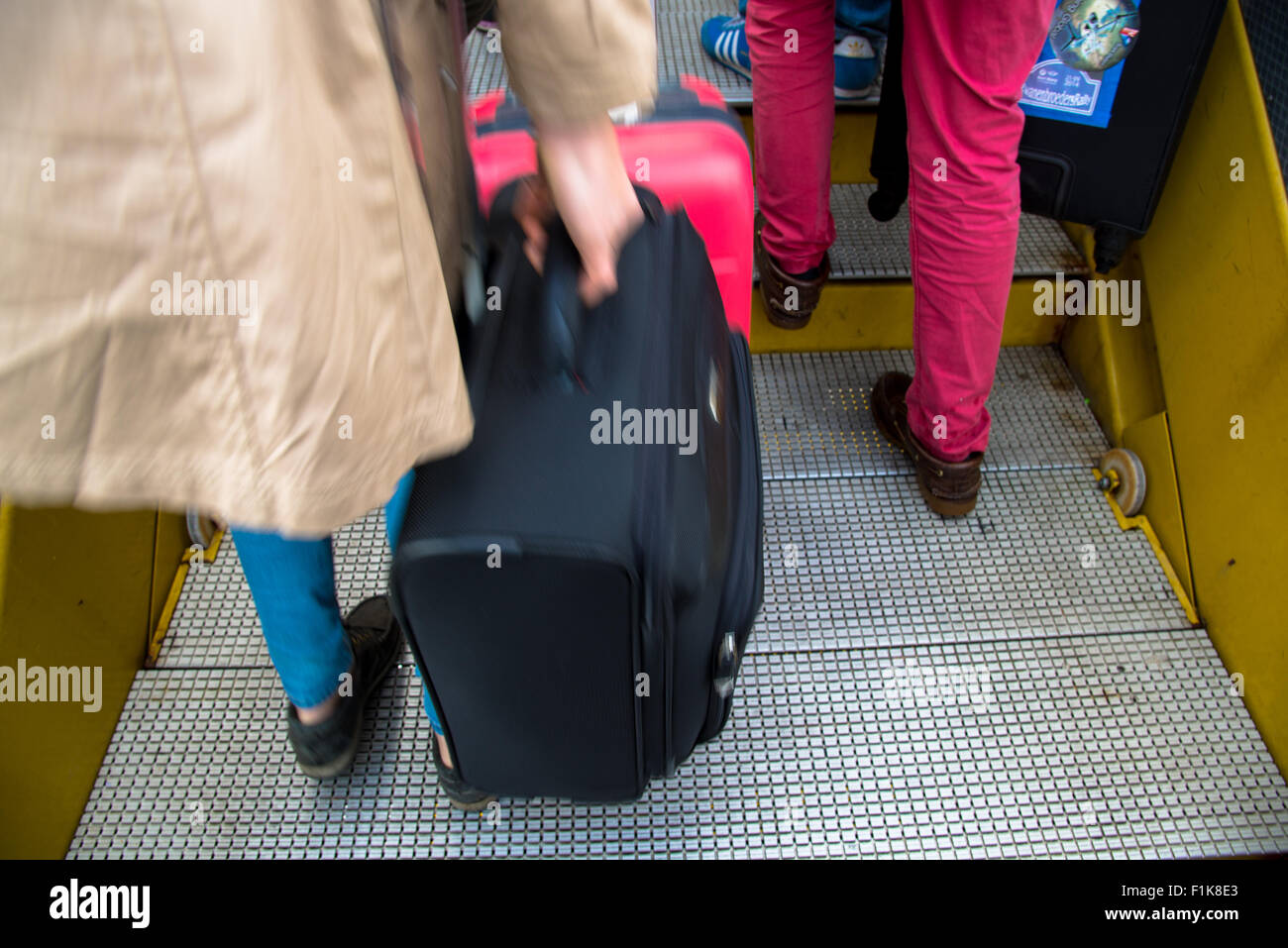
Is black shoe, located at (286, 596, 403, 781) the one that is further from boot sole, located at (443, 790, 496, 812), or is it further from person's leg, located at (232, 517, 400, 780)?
boot sole, located at (443, 790, 496, 812)

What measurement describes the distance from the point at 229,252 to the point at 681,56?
201cm

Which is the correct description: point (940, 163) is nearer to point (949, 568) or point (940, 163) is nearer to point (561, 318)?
point (949, 568)

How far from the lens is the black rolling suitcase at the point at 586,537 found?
30.1 inches

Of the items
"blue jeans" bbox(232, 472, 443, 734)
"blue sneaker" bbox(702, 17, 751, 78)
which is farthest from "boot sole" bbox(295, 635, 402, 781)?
"blue sneaker" bbox(702, 17, 751, 78)

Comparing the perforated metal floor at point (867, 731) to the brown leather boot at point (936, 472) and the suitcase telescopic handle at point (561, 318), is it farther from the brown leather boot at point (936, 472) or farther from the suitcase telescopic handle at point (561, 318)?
the suitcase telescopic handle at point (561, 318)

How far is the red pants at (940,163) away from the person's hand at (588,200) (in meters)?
0.69

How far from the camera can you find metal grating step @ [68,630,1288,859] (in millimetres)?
1258

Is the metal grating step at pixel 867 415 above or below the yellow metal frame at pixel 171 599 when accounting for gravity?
above

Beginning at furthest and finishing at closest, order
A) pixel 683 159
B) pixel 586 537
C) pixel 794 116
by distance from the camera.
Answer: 1. pixel 794 116
2. pixel 683 159
3. pixel 586 537

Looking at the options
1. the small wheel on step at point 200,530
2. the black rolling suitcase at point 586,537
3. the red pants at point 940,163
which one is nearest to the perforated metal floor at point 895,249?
the red pants at point 940,163

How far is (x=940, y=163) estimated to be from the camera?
136 cm

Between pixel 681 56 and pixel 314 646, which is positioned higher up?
pixel 681 56

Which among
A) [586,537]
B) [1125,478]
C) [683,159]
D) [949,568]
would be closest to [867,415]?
[949,568]

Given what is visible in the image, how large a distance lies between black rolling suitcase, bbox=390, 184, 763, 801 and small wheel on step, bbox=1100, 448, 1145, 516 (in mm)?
1081
